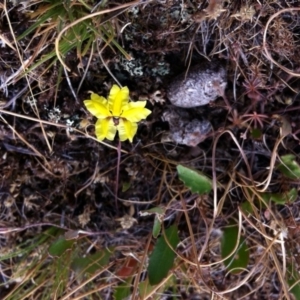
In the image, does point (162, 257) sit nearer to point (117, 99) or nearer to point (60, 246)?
point (60, 246)

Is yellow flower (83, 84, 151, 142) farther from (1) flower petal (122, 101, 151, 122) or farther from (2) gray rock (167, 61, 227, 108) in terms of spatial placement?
(2) gray rock (167, 61, 227, 108)

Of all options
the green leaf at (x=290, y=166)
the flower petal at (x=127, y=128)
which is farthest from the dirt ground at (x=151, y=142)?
the flower petal at (x=127, y=128)

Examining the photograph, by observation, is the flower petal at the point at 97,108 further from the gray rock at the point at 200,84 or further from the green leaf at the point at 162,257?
the green leaf at the point at 162,257

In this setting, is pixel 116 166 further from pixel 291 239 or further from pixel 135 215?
pixel 291 239

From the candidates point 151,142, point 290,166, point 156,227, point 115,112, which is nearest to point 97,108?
point 115,112

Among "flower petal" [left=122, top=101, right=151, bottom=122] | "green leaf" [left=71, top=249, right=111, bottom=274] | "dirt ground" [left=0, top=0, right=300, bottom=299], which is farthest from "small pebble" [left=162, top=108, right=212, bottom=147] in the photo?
"green leaf" [left=71, top=249, right=111, bottom=274]
